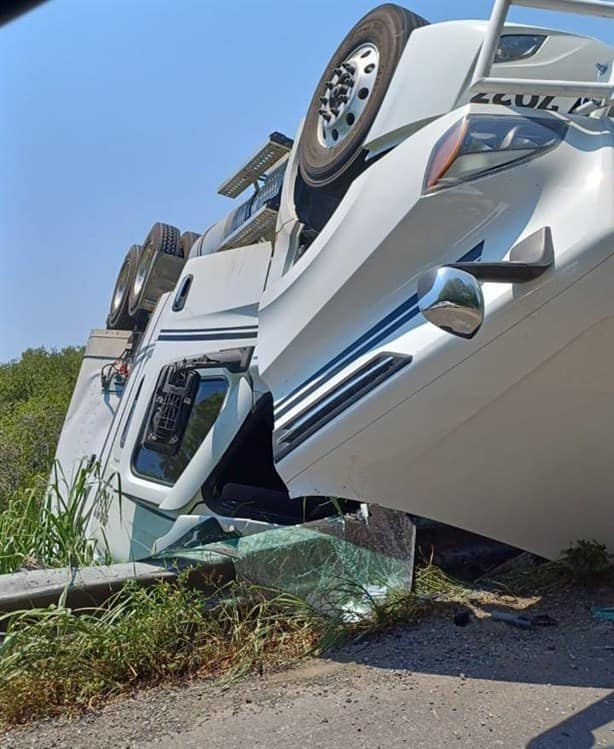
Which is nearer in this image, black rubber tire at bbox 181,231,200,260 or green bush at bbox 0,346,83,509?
black rubber tire at bbox 181,231,200,260

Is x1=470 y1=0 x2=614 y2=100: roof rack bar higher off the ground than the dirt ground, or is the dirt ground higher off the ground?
x1=470 y1=0 x2=614 y2=100: roof rack bar

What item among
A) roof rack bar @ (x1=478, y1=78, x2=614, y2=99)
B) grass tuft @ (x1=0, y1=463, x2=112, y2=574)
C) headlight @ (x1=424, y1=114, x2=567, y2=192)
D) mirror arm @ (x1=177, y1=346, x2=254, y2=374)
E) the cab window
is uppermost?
roof rack bar @ (x1=478, y1=78, x2=614, y2=99)

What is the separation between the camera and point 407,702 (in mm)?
2537

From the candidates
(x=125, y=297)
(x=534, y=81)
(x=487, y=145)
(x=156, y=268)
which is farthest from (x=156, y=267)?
(x=534, y=81)

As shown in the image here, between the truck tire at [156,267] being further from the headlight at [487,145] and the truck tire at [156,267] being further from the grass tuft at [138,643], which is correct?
the headlight at [487,145]

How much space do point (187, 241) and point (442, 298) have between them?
14.7 ft

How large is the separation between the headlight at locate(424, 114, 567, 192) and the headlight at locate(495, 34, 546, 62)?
0.52m

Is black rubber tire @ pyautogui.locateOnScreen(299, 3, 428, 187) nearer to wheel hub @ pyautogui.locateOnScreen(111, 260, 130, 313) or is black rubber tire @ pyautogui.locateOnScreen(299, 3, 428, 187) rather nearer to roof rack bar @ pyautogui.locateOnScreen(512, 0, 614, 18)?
roof rack bar @ pyautogui.locateOnScreen(512, 0, 614, 18)

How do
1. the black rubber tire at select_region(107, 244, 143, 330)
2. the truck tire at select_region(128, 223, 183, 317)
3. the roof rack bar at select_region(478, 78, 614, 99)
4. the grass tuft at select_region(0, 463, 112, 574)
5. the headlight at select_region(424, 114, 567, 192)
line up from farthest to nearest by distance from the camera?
the black rubber tire at select_region(107, 244, 143, 330)
the truck tire at select_region(128, 223, 183, 317)
the grass tuft at select_region(0, 463, 112, 574)
the headlight at select_region(424, 114, 567, 192)
the roof rack bar at select_region(478, 78, 614, 99)

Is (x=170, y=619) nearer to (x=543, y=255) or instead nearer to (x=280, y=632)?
(x=280, y=632)

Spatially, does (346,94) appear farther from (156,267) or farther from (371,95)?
(156,267)

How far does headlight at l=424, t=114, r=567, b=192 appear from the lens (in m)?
2.52

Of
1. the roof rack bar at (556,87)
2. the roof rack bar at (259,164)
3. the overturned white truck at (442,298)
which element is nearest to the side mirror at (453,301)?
the overturned white truck at (442,298)

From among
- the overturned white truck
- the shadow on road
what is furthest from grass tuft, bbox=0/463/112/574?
the shadow on road
